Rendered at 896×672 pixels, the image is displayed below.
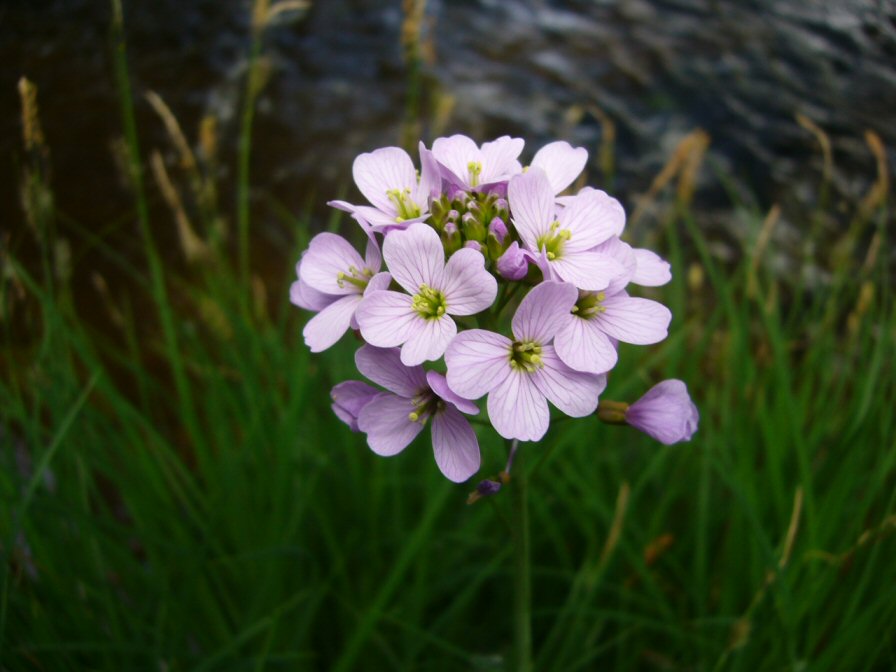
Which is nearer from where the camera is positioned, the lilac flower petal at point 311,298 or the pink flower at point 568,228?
the pink flower at point 568,228

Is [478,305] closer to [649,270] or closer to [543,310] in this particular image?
[543,310]

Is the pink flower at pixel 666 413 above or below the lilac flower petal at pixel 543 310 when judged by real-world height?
below

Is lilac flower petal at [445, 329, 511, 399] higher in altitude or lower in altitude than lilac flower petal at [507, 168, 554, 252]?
lower

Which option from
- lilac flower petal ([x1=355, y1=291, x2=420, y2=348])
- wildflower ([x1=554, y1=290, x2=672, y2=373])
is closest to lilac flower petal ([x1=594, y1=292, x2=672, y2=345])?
wildflower ([x1=554, y1=290, x2=672, y2=373])

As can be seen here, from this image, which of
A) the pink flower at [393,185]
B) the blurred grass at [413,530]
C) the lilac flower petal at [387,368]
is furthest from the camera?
the blurred grass at [413,530]

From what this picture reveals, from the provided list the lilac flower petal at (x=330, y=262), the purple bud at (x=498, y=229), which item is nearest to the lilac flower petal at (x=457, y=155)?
the purple bud at (x=498, y=229)

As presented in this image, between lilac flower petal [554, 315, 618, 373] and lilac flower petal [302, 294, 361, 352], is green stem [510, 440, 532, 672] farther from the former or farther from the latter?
lilac flower petal [302, 294, 361, 352]

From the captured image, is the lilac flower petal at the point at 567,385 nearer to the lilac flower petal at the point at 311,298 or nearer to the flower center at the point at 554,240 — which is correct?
the flower center at the point at 554,240

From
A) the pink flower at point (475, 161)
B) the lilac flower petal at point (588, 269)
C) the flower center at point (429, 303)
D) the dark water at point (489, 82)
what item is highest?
the pink flower at point (475, 161)
